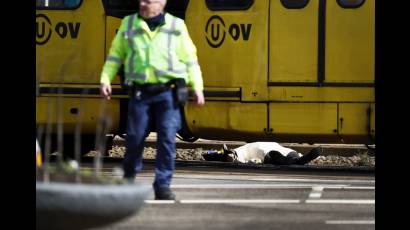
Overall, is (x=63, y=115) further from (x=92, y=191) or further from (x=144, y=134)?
(x=92, y=191)

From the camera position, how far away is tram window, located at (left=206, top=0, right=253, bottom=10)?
11.6 meters

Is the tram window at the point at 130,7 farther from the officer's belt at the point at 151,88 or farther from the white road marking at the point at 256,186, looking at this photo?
the officer's belt at the point at 151,88

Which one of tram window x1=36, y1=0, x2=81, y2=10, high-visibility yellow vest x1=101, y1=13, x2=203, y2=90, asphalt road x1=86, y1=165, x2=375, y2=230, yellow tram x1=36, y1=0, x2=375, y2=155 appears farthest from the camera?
tram window x1=36, y1=0, x2=81, y2=10

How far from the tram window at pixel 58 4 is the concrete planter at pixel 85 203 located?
6.26 meters

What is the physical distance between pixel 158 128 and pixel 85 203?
2145 mm

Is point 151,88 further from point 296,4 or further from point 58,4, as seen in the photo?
point 58,4

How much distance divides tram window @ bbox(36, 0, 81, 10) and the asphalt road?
2.41m

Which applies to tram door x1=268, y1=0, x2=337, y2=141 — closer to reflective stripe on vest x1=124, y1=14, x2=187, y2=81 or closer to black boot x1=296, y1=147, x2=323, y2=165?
black boot x1=296, y1=147, x2=323, y2=165

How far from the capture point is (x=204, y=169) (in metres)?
11.5

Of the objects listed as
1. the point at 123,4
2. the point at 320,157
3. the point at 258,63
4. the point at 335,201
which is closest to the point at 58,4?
the point at 123,4

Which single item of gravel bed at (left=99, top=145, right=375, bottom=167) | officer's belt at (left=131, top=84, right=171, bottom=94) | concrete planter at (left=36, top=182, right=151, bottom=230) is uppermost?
officer's belt at (left=131, top=84, right=171, bottom=94)

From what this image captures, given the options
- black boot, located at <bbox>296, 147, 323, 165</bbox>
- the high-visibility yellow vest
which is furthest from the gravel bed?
the high-visibility yellow vest

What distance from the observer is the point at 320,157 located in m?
14.5
